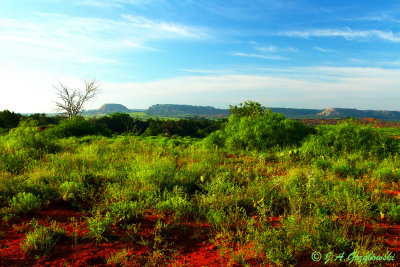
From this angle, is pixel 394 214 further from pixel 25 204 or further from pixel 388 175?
pixel 25 204

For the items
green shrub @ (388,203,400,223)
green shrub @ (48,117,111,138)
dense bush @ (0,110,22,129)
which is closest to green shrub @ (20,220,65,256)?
green shrub @ (388,203,400,223)

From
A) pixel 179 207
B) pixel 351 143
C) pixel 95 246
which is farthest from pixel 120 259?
pixel 351 143

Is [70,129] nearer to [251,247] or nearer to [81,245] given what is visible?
[81,245]

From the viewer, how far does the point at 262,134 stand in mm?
10898

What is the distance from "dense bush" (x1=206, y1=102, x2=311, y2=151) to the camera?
10789mm

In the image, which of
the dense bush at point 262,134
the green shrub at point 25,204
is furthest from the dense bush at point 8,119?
the green shrub at point 25,204

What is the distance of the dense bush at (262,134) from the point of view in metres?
10.8

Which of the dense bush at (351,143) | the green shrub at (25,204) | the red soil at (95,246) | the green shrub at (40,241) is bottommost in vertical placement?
the red soil at (95,246)

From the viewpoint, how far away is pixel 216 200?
13.7ft

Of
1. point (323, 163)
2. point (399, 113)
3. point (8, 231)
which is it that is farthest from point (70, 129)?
point (399, 113)

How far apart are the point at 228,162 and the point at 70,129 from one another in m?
13.6

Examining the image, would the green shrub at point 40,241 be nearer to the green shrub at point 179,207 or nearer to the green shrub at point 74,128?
the green shrub at point 179,207

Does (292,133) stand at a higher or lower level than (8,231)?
higher

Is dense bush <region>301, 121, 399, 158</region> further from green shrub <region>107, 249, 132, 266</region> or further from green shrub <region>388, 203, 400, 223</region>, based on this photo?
green shrub <region>107, 249, 132, 266</region>
